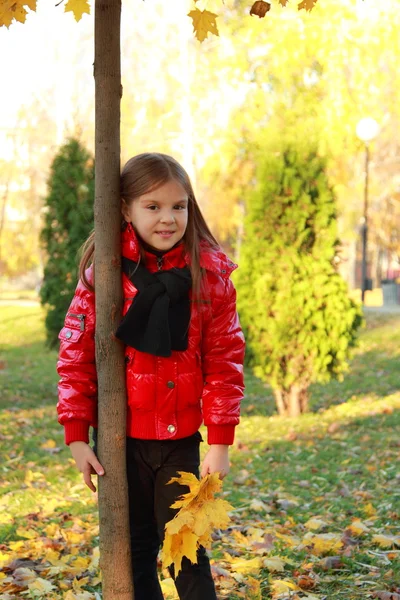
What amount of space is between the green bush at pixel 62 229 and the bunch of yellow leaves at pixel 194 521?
7.21m

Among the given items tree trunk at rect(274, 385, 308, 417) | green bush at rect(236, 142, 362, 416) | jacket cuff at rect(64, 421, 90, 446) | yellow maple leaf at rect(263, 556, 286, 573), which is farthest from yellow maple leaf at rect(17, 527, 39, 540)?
tree trunk at rect(274, 385, 308, 417)

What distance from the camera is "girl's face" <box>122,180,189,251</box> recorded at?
2.44 metres

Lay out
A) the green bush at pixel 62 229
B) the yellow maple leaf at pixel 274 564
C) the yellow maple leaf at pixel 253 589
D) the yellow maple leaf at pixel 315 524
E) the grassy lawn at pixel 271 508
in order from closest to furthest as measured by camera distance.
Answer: the yellow maple leaf at pixel 253 589, the grassy lawn at pixel 271 508, the yellow maple leaf at pixel 274 564, the yellow maple leaf at pixel 315 524, the green bush at pixel 62 229

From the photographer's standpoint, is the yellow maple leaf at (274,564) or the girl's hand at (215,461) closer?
the girl's hand at (215,461)

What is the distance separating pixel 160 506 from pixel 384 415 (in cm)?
553

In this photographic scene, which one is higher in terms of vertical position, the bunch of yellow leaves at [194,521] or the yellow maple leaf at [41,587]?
the bunch of yellow leaves at [194,521]

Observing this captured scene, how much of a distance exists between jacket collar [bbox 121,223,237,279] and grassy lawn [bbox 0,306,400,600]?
51.9 inches

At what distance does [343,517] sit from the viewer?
428 cm

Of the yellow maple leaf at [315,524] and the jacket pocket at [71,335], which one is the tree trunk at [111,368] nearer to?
the jacket pocket at [71,335]

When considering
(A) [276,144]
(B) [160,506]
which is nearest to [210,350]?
(B) [160,506]

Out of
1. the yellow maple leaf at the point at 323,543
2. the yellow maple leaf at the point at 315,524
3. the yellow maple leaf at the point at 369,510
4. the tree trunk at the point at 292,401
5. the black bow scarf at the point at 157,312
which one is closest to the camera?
the black bow scarf at the point at 157,312

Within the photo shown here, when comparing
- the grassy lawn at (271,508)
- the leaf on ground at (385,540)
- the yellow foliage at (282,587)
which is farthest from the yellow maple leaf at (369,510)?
the yellow foliage at (282,587)

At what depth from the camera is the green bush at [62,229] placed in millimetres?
9359

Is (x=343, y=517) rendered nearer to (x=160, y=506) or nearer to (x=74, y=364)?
(x=160, y=506)
